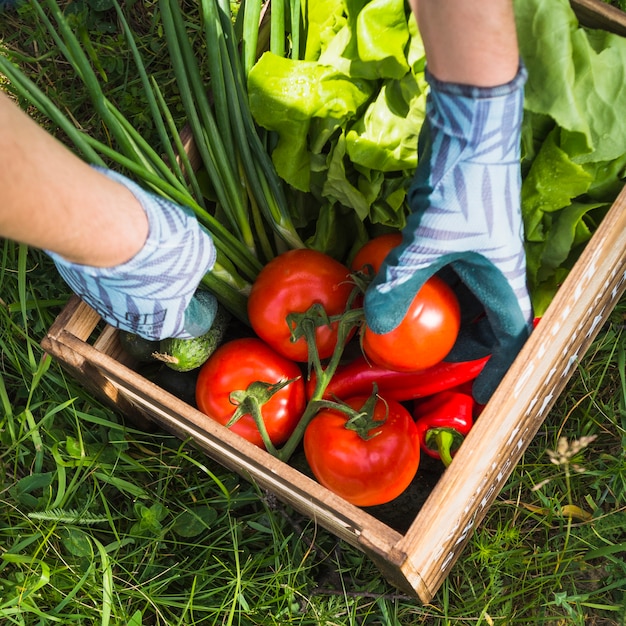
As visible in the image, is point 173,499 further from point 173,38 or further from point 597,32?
point 597,32

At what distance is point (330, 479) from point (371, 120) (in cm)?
62

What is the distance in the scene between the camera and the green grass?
1479 millimetres

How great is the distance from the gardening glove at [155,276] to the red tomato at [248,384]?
109 mm

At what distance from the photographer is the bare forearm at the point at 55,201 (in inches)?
29.9

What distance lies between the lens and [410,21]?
4.13ft

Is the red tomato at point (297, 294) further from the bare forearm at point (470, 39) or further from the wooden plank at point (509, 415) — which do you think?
the bare forearm at point (470, 39)

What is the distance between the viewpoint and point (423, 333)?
118 centimetres

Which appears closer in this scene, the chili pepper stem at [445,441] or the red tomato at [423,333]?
the red tomato at [423,333]

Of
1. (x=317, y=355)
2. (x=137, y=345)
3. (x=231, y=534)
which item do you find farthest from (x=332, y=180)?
(x=231, y=534)

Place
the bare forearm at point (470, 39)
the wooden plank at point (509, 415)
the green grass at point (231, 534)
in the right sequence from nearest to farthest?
1. the bare forearm at point (470, 39)
2. the wooden plank at point (509, 415)
3. the green grass at point (231, 534)

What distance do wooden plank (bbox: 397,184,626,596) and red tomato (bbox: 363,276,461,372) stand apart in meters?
0.14

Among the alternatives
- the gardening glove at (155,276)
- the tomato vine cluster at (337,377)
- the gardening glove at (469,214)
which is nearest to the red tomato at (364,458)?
the tomato vine cluster at (337,377)

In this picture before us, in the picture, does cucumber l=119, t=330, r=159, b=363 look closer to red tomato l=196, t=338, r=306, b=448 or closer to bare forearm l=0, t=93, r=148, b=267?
red tomato l=196, t=338, r=306, b=448

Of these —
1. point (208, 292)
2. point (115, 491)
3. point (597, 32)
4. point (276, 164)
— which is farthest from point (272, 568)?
point (597, 32)
